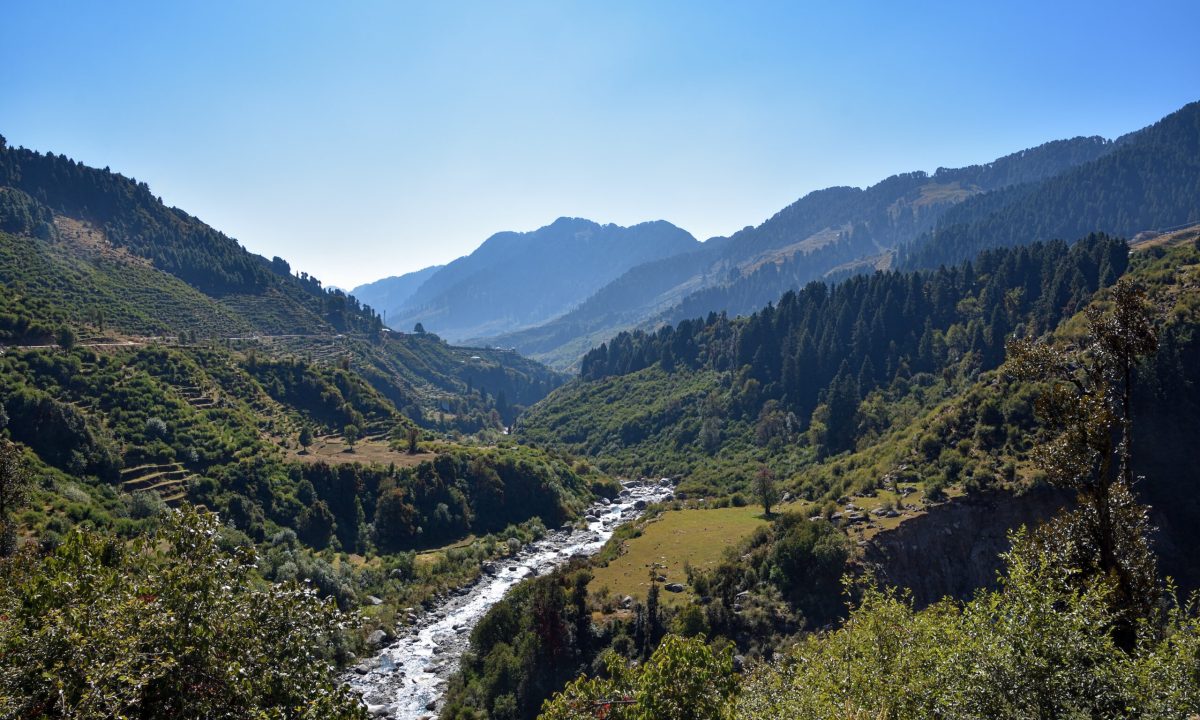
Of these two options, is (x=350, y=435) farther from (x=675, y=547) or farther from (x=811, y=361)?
(x=811, y=361)

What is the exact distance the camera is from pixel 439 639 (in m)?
51.2

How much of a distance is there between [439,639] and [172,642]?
43111mm

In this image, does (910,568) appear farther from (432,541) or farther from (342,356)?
(342,356)

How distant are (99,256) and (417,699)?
6207 inches

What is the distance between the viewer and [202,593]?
1297cm

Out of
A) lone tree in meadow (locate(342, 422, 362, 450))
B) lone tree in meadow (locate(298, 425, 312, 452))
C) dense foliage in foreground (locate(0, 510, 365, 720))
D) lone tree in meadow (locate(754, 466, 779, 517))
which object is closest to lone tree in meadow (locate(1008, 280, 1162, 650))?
dense foliage in foreground (locate(0, 510, 365, 720))

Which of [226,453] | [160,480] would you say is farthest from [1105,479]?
[226,453]

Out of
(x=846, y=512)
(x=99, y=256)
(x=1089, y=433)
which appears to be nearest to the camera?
(x=1089, y=433)

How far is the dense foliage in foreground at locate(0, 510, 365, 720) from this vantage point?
1115 centimetres

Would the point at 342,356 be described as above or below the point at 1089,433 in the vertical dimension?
above

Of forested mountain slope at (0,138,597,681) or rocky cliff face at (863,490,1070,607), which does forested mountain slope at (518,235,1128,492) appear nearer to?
forested mountain slope at (0,138,597,681)

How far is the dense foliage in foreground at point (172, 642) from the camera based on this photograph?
1115 cm

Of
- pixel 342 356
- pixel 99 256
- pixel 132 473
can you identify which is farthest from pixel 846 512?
pixel 99 256

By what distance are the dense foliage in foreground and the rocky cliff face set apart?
137ft
